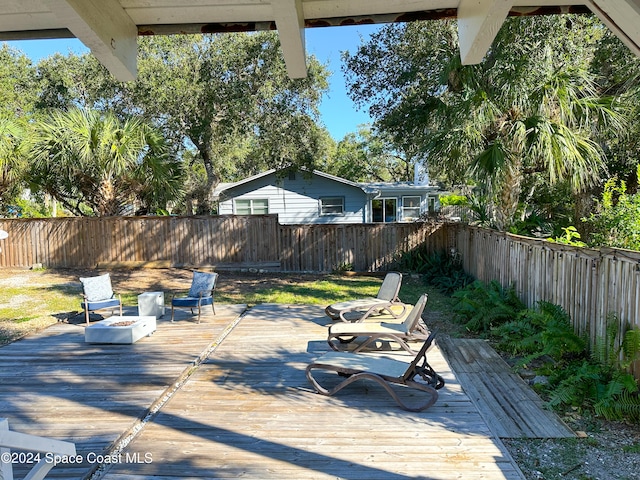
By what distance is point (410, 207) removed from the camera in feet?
78.7

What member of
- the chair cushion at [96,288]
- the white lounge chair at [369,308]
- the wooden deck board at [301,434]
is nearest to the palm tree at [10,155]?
the chair cushion at [96,288]

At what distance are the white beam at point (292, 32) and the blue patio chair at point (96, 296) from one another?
7.55m

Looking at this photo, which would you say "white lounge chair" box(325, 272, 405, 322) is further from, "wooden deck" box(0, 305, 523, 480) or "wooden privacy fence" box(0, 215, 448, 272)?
"wooden privacy fence" box(0, 215, 448, 272)

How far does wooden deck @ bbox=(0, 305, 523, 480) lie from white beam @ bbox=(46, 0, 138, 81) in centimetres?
301

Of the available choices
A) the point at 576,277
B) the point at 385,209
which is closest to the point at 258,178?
the point at 385,209

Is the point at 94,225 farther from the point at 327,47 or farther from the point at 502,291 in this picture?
the point at 502,291

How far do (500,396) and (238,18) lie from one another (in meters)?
4.79

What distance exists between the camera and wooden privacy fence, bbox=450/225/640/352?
15.5 ft

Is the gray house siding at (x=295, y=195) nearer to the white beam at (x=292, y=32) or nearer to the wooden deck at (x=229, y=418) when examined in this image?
the wooden deck at (x=229, y=418)

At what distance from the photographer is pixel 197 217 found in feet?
49.3

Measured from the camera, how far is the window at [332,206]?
849 inches

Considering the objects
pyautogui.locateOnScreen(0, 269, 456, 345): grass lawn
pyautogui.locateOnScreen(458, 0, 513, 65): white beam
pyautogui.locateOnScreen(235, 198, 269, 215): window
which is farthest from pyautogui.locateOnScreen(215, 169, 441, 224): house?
pyautogui.locateOnScreen(458, 0, 513, 65): white beam

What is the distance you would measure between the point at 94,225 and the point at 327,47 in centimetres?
1091

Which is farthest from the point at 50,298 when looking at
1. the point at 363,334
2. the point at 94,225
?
the point at 363,334
